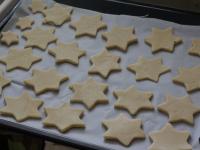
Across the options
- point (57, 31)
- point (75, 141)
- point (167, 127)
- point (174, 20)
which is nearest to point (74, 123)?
point (75, 141)

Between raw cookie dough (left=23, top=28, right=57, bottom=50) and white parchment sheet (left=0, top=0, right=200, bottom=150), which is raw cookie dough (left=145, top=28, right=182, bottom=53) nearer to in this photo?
white parchment sheet (left=0, top=0, right=200, bottom=150)

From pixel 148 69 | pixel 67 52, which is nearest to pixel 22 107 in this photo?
pixel 67 52

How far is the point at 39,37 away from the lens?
1.10m

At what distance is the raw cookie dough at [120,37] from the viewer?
1043mm

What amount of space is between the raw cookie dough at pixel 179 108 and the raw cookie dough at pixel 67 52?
27 cm

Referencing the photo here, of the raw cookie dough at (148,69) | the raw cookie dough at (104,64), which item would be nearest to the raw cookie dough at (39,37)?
the raw cookie dough at (104,64)

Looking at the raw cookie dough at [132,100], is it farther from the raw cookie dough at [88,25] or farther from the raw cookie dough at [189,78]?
the raw cookie dough at [88,25]

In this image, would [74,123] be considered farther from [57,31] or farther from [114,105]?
[57,31]

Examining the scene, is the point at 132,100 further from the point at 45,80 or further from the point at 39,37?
the point at 39,37

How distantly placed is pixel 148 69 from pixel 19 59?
0.36 meters

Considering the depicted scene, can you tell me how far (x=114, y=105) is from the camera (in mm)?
901

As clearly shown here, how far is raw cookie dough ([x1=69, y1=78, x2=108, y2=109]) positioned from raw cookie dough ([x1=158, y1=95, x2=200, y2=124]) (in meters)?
0.15

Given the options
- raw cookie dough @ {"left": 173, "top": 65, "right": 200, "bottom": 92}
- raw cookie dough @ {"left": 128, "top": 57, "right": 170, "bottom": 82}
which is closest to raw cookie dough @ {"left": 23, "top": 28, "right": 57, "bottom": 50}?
raw cookie dough @ {"left": 128, "top": 57, "right": 170, "bottom": 82}

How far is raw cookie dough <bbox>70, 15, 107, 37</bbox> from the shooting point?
3.58 ft
